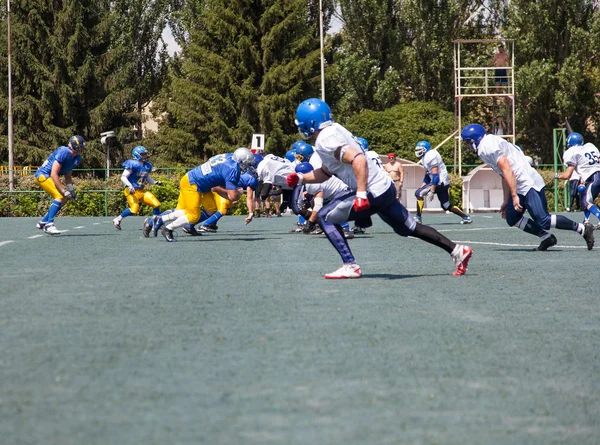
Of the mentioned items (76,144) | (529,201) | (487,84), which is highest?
(487,84)

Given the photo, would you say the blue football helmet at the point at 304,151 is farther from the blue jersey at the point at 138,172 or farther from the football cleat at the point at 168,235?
the football cleat at the point at 168,235

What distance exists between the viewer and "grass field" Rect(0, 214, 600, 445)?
3.98 m

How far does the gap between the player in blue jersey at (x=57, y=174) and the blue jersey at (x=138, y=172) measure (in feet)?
6.28

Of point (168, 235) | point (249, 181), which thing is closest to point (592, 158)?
point (249, 181)

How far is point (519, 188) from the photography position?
43.2 ft

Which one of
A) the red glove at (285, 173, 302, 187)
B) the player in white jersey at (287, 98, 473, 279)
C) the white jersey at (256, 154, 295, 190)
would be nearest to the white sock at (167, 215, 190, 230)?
the white jersey at (256, 154, 295, 190)

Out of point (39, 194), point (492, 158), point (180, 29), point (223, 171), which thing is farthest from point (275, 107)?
point (492, 158)

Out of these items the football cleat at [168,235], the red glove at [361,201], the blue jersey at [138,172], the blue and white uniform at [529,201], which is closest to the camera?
the red glove at [361,201]

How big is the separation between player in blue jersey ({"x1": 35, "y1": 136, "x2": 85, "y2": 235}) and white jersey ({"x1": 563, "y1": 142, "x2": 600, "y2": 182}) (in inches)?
333

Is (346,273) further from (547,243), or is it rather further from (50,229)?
(50,229)

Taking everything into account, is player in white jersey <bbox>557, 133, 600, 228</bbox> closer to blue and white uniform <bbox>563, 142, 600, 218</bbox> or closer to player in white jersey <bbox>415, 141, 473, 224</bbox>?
blue and white uniform <bbox>563, 142, 600, 218</bbox>

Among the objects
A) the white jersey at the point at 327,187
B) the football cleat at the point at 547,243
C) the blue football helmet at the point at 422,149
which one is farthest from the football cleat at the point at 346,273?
the blue football helmet at the point at 422,149

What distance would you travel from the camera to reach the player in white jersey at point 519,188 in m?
12.7

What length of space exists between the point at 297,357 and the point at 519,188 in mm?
8367
